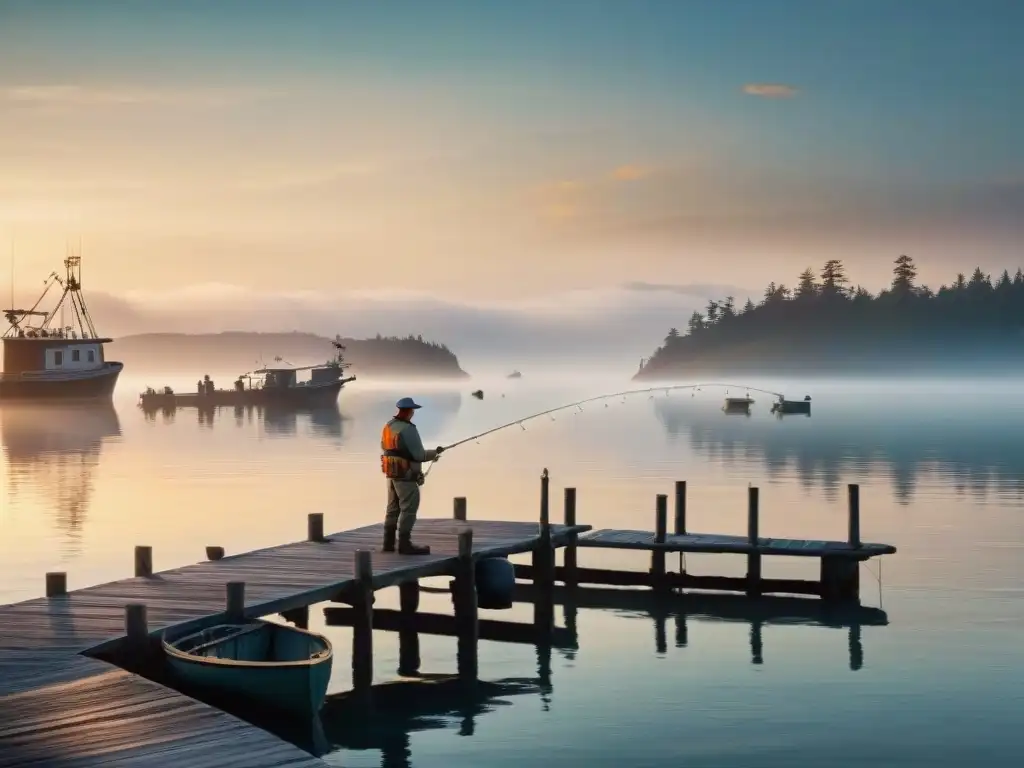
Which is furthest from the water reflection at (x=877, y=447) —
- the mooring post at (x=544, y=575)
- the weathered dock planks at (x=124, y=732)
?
the weathered dock planks at (x=124, y=732)

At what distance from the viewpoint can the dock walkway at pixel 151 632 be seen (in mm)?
12227

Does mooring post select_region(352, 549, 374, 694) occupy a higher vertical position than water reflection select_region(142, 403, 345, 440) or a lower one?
higher

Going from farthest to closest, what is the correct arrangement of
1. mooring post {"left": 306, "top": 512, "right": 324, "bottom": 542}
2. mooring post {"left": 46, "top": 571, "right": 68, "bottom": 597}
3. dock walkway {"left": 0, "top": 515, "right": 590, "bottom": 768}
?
mooring post {"left": 306, "top": 512, "right": 324, "bottom": 542}
mooring post {"left": 46, "top": 571, "right": 68, "bottom": 597}
dock walkway {"left": 0, "top": 515, "right": 590, "bottom": 768}

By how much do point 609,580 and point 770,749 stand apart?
38.1ft

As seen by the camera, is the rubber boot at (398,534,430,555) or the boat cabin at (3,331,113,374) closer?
the rubber boot at (398,534,430,555)

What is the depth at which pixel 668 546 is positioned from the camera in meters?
27.6

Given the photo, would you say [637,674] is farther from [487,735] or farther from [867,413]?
[867,413]

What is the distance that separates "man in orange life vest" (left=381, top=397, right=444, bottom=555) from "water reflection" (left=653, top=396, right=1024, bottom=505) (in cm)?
3220

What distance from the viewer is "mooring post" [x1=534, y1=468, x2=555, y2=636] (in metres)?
25.9

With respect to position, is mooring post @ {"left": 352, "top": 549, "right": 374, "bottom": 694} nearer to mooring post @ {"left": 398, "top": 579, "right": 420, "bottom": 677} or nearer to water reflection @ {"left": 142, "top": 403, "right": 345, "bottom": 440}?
mooring post @ {"left": 398, "top": 579, "right": 420, "bottom": 677}

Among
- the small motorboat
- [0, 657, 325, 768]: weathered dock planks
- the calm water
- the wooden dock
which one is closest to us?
[0, 657, 325, 768]: weathered dock planks

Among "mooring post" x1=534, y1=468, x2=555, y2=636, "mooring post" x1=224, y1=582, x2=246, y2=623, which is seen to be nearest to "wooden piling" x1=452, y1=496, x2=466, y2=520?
"mooring post" x1=534, y1=468, x2=555, y2=636

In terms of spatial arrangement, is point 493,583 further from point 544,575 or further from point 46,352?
point 46,352

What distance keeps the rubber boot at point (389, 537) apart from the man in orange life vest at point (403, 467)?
0.02 meters
